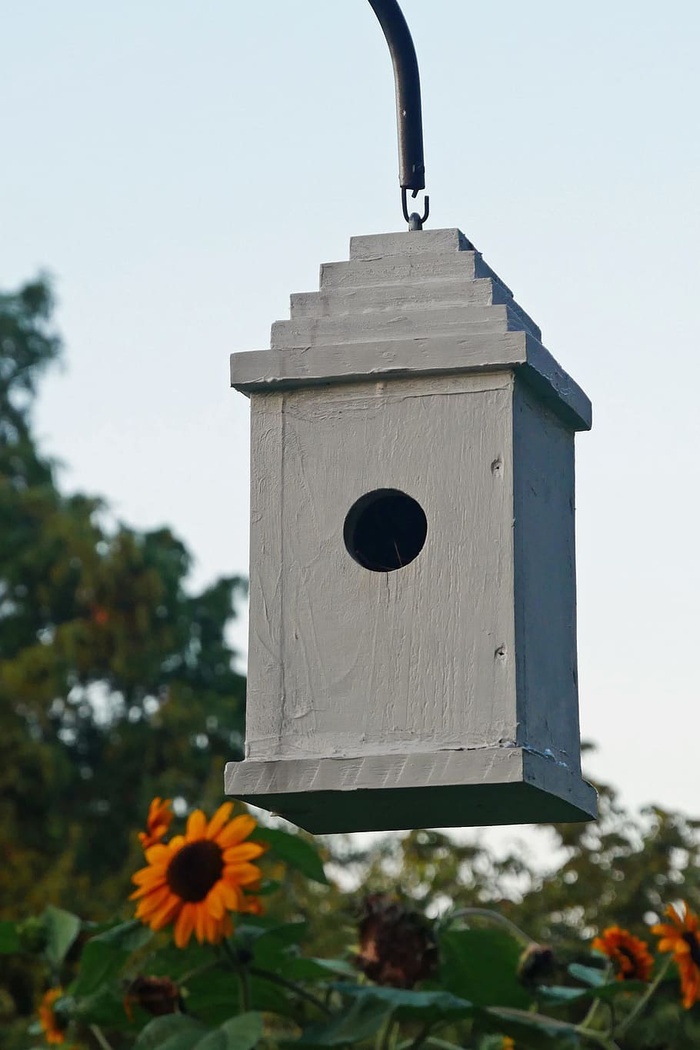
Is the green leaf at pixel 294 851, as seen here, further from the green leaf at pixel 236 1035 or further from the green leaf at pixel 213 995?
the green leaf at pixel 236 1035

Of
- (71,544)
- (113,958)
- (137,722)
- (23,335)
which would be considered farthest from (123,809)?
(113,958)

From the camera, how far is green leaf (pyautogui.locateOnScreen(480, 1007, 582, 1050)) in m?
3.16

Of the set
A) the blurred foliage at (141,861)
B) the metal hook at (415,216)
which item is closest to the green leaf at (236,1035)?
the blurred foliage at (141,861)

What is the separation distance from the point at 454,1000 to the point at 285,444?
91 centimetres

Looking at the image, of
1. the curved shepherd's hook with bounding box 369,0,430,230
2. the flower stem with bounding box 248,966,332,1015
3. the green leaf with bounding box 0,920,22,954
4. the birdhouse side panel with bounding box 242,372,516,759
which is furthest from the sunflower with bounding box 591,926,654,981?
the curved shepherd's hook with bounding box 369,0,430,230

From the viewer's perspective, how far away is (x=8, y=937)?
3.46m

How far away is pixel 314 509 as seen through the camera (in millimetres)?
3006

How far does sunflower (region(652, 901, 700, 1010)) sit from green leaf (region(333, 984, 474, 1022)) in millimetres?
511

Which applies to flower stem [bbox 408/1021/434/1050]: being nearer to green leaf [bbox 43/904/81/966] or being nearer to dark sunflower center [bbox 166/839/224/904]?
dark sunflower center [bbox 166/839/224/904]

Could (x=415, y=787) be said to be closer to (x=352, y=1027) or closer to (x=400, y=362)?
(x=352, y=1027)

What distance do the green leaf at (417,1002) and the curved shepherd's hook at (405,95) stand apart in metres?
1.21

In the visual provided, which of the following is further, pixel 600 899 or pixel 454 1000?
pixel 600 899

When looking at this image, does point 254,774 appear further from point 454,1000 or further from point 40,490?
point 40,490

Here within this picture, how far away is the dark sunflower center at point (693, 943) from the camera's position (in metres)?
3.45
